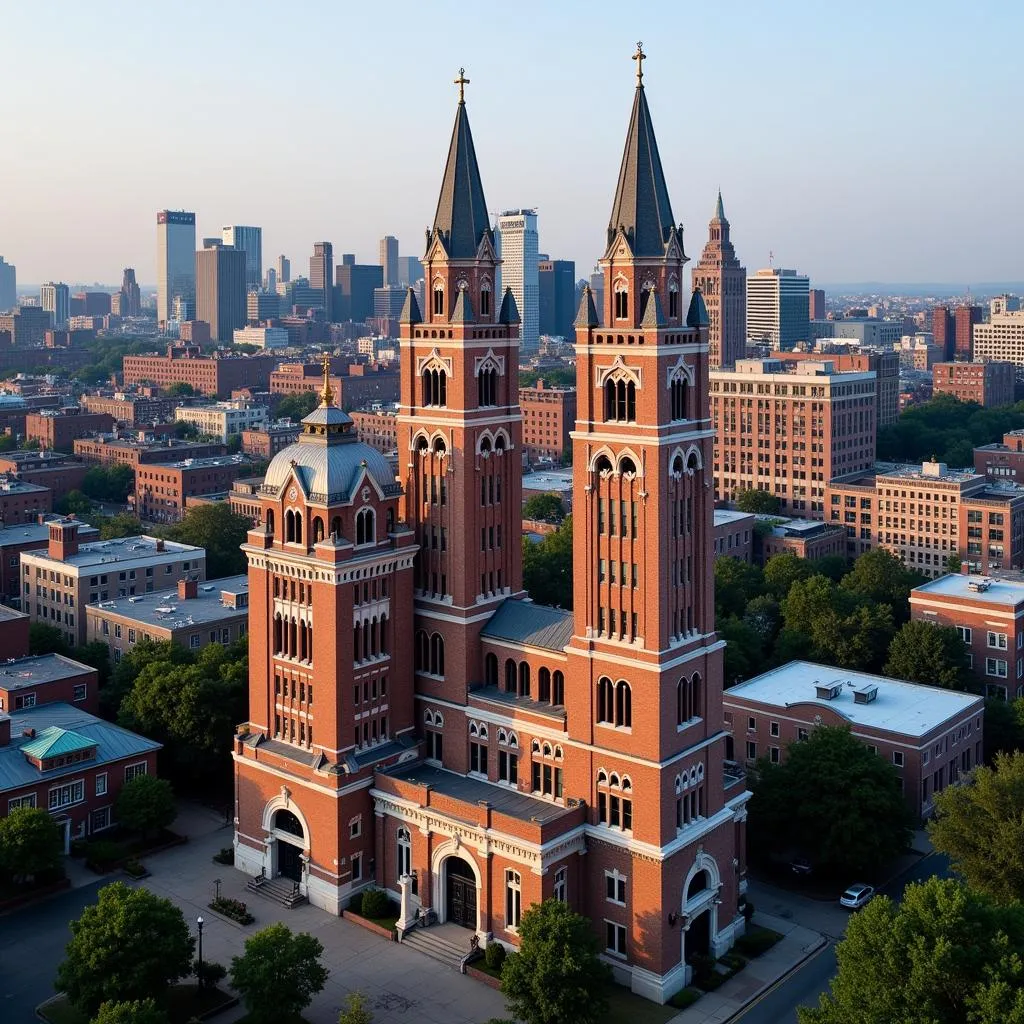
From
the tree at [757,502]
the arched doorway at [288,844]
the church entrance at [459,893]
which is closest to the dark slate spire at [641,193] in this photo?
the church entrance at [459,893]

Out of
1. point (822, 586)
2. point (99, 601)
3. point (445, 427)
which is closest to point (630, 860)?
point (445, 427)

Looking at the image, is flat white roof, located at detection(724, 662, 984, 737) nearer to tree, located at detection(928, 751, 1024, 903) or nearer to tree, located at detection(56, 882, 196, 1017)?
tree, located at detection(928, 751, 1024, 903)

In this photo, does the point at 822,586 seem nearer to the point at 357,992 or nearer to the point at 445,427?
the point at 445,427

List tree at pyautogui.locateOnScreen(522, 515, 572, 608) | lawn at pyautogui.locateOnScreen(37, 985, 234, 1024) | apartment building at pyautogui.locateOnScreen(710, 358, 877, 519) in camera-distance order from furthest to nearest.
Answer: apartment building at pyautogui.locateOnScreen(710, 358, 877, 519)
tree at pyautogui.locateOnScreen(522, 515, 572, 608)
lawn at pyautogui.locateOnScreen(37, 985, 234, 1024)

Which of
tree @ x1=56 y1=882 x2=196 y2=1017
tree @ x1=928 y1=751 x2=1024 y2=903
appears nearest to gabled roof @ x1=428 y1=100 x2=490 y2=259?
tree @ x1=56 y1=882 x2=196 y2=1017

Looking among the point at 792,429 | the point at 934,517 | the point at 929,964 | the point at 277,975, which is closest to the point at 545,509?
the point at 792,429

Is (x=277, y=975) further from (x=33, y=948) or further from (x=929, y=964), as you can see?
(x=929, y=964)
